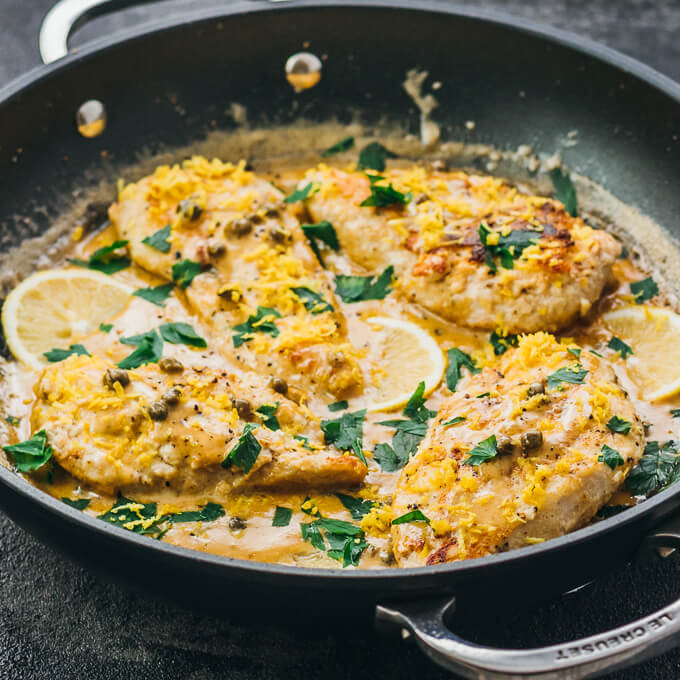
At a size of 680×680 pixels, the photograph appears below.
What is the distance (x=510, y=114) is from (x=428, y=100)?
1.66ft

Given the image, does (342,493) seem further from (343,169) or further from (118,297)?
(343,169)

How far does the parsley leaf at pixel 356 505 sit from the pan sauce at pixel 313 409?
0.06 ft

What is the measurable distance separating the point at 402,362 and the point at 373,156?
65.4 inches

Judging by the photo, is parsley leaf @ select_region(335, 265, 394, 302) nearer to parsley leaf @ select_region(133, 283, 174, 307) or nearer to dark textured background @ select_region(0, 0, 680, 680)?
parsley leaf @ select_region(133, 283, 174, 307)

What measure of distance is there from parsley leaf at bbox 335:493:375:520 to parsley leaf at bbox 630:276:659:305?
182 cm

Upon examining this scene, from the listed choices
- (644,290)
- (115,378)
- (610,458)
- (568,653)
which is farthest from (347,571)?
(644,290)

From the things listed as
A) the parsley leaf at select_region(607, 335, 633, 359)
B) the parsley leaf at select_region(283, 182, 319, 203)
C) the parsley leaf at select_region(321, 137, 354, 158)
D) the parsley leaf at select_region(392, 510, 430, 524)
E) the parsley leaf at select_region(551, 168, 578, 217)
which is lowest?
the parsley leaf at select_region(392, 510, 430, 524)

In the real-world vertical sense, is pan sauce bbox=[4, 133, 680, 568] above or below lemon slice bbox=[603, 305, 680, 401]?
below

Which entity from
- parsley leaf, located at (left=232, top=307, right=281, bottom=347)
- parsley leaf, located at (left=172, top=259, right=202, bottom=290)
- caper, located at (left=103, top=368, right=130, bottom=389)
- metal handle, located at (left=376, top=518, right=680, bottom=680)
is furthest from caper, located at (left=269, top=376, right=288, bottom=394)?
metal handle, located at (left=376, top=518, right=680, bottom=680)

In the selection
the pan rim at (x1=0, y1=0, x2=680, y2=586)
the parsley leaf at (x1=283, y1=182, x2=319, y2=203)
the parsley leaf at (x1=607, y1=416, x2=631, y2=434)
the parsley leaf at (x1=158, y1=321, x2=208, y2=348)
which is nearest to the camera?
the pan rim at (x1=0, y1=0, x2=680, y2=586)

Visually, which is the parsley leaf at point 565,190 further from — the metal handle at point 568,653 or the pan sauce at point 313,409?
the metal handle at point 568,653

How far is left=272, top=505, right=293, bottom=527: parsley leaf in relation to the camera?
3.44 meters

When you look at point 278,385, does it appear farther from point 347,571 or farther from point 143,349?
point 347,571

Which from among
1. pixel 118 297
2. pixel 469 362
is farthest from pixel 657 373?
pixel 118 297
